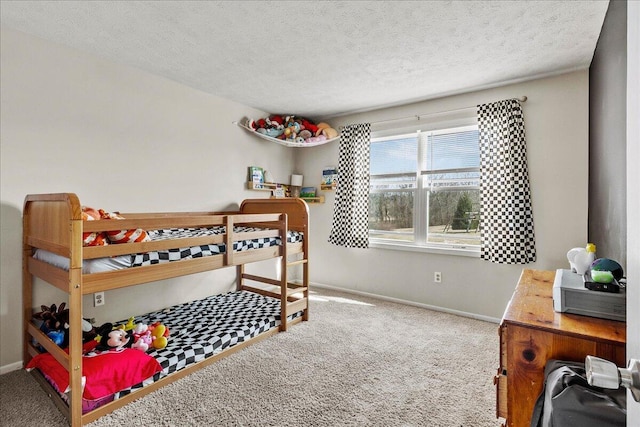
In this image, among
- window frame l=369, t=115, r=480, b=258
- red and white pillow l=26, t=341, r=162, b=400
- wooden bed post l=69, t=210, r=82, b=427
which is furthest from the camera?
window frame l=369, t=115, r=480, b=258

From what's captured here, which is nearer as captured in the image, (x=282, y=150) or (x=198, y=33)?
(x=198, y=33)

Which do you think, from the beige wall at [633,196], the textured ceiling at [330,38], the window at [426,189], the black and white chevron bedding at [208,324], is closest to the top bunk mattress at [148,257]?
the black and white chevron bedding at [208,324]

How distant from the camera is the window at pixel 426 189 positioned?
3.22 metres

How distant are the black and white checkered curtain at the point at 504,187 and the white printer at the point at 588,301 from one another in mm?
1634

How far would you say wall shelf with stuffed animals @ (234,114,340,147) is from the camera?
3.71 m

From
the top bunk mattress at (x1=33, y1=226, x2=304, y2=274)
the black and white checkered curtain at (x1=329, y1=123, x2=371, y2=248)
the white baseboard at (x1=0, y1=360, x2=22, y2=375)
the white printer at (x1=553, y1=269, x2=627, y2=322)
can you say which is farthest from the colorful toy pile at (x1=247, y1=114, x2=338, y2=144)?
the white printer at (x1=553, y1=269, x2=627, y2=322)

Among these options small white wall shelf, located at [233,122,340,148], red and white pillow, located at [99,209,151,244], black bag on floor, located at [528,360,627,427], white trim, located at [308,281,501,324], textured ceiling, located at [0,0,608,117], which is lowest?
white trim, located at [308,281,501,324]

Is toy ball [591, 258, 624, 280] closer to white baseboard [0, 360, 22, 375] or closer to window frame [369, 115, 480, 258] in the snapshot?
window frame [369, 115, 480, 258]

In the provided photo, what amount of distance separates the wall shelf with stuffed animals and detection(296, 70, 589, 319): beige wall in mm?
354

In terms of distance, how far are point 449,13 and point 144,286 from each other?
3.01 metres

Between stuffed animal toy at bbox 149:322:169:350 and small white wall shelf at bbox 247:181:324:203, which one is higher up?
small white wall shelf at bbox 247:181:324:203

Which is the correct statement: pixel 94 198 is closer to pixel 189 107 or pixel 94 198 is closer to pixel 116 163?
pixel 116 163

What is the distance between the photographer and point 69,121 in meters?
2.35

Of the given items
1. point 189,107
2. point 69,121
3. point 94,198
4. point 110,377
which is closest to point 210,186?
point 189,107
